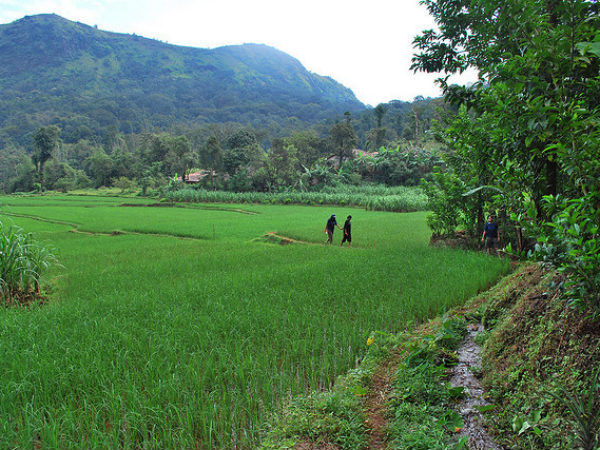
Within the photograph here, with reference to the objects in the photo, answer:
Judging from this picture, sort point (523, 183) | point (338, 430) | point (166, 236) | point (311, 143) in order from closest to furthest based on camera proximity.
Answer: point (338, 430) → point (523, 183) → point (166, 236) → point (311, 143)

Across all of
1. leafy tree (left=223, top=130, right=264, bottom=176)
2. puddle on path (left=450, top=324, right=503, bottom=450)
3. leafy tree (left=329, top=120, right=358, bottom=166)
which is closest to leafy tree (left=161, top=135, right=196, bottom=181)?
leafy tree (left=223, top=130, right=264, bottom=176)

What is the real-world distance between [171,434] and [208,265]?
19.5ft

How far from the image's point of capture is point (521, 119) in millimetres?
2666

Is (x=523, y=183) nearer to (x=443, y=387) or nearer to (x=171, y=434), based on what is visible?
(x=443, y=387)

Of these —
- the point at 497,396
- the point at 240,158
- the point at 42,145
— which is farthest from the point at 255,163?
the point at 497,396

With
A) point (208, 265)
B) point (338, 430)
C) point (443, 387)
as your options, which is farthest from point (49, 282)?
point (443, 387)

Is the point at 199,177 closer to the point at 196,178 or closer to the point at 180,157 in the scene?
the point at 196,178

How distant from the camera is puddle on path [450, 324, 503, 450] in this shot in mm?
2258

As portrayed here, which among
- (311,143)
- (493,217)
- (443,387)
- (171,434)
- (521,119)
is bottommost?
(171,434)

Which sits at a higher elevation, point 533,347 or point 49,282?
point 533,347

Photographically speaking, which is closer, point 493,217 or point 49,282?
point 49,282

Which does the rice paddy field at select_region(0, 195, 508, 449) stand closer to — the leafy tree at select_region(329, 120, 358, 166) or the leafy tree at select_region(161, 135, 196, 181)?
the leafy tree at select_region(329, 120, 358, 166)

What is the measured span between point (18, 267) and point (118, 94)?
17235 cm

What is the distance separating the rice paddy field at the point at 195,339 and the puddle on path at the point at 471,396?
0.95 meters
